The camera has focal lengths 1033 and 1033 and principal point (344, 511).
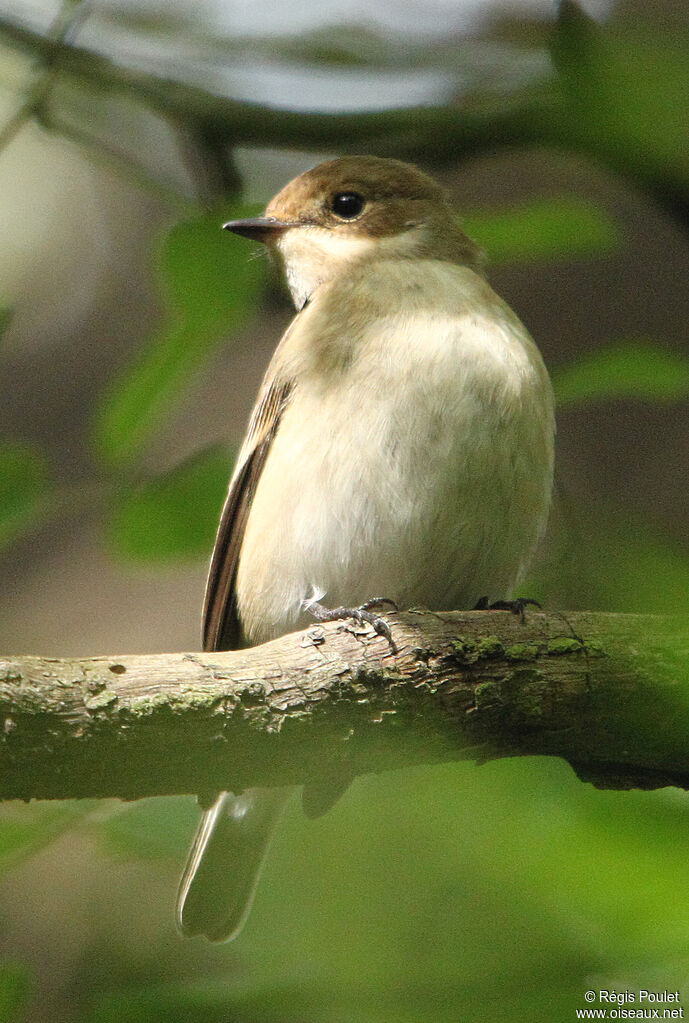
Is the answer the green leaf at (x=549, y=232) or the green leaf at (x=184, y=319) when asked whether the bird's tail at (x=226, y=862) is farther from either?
the green leaf at (x=549, y=232)

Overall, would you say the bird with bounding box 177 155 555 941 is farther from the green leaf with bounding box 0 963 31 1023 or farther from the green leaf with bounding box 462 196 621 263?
the green leaf with bounding box 0 963 31 1023

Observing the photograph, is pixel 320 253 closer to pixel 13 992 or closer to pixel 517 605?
pixel 517 605

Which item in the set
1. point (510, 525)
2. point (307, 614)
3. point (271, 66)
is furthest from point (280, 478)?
point (271, 66)

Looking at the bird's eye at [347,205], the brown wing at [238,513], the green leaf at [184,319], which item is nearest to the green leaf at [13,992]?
the green leaf at [184,319]

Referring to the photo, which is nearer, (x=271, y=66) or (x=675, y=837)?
(x=675, y=837)

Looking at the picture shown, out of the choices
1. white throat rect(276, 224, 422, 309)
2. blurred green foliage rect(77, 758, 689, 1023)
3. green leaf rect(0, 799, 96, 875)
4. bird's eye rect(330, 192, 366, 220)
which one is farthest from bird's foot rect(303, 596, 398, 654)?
bird's eye rect(330, 192, 366, 220)

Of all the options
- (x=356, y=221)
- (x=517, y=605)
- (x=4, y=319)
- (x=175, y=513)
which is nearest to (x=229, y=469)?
(x=175, y=513)

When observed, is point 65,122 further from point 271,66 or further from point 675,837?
point 675,837
